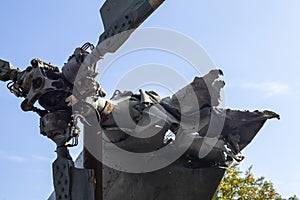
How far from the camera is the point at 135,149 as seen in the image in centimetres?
778

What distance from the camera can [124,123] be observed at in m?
7.28

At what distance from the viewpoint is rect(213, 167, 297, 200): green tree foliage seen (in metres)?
17.4

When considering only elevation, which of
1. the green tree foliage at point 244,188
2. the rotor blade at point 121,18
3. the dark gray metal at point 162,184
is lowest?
the dark gray metal at point 162,184

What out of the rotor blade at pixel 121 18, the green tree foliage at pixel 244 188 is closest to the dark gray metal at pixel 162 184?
the rotor blade at pixel 121 18

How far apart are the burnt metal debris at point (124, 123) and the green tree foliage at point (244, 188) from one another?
952cm

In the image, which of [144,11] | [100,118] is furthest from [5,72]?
[144,11]

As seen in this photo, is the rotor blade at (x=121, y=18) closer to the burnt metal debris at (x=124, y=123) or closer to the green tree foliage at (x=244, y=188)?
the burnt metal debris at (x=124, y=123)

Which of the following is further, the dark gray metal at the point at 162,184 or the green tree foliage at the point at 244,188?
the green tree foliage at the point at 244,188

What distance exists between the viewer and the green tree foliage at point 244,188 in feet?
57.1

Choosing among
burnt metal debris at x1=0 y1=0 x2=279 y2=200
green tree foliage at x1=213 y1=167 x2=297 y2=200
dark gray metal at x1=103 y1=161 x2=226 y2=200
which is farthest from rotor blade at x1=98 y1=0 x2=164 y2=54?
green tree foliage at x1=213 y1=167 x2=297 y2=200

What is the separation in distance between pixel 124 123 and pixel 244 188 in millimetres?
11589

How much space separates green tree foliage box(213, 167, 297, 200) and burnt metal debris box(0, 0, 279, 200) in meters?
9.52

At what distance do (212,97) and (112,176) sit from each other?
6.90 feet

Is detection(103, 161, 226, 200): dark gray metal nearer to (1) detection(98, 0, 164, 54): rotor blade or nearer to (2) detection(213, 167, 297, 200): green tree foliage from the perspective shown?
(1) detection(98, 0, 164, 54): rotor blade
